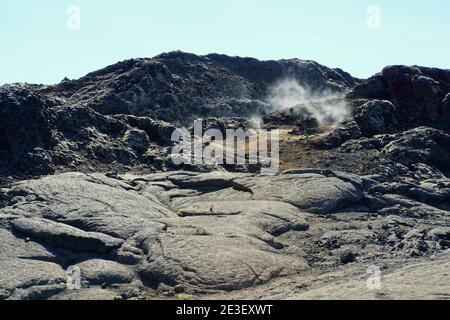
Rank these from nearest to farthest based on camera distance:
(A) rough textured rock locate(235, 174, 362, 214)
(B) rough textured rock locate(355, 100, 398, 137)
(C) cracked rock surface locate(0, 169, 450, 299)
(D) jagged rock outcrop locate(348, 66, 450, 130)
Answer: (C) cracked rock surface locate(0, 169, 450, 299) < (A) rough textured rock locate(235, 174, 362, 214) < (B) rough textured rock locate(355, 100, 398, 137) < (D) jagged rock outcrop locate(348, 66, 450, 130)

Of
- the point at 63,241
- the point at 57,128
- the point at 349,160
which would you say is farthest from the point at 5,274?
the point at 349,160

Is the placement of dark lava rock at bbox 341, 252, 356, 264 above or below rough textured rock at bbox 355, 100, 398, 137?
below

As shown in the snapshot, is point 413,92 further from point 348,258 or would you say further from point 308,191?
point 348,258

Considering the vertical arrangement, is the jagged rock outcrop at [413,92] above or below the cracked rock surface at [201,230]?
above

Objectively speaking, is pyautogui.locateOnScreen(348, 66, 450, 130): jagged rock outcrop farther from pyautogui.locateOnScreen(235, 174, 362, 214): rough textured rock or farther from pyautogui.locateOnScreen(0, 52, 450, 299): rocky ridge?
pyautogui.locateOnScreen(235, 174, 362, 214): rough textured rock

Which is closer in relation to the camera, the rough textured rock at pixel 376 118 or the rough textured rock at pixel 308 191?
the rough textured rock at pixel 308 191

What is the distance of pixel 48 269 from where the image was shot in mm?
18328

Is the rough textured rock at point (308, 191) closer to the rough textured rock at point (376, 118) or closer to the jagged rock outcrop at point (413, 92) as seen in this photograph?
the rough textured rock at point (376, 118)

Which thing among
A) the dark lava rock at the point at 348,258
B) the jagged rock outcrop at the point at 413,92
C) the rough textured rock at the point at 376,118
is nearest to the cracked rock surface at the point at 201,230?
the dark lava rock at the point at 348,258

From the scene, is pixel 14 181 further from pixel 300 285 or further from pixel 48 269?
pixel 300 285

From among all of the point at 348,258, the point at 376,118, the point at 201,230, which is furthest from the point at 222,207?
the point at 376,118

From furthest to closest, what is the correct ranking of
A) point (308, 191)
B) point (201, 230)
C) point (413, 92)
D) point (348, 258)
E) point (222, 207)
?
point (413, 92) < point (308, 191) < point (222, 207) < point (201, 230) < point (348, 258)

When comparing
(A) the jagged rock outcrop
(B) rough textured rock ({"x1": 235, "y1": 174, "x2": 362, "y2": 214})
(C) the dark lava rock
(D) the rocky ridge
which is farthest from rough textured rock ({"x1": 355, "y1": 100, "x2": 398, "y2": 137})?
(C) the dark lava rock

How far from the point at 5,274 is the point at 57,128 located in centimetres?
1537
